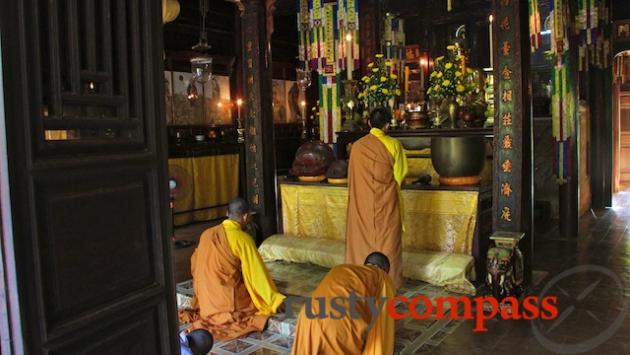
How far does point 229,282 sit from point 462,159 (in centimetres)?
251

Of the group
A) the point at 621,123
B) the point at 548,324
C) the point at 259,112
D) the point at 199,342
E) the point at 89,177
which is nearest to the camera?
the point at 89,177

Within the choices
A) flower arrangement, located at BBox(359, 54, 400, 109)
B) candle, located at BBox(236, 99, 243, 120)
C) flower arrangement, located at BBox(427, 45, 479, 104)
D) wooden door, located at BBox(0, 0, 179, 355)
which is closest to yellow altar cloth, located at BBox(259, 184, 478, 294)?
flower arrangement, located at BBox(427, 45, 479, 104)

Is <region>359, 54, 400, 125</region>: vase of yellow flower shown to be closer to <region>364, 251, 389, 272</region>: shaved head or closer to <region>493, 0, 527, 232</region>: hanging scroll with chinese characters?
<region>493, 0, 527, 232</region>: hanging scroll with chinese characters

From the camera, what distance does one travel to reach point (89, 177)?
3.85 ft

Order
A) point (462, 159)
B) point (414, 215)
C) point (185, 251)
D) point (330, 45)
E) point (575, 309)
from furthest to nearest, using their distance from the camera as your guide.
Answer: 1. point (330, 45)
2. point (185, 251)
3. point (414, 215)
4. point (462, 159)
5. point (575, 309)

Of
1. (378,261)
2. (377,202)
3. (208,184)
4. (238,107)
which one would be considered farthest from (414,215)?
(238,107)

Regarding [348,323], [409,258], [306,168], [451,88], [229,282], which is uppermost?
[451,88]

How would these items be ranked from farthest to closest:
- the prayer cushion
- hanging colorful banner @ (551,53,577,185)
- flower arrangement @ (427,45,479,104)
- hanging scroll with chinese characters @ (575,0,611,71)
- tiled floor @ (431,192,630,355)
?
1. hanging scroll with chinese characters @ (575,0,611,71)
2. flower arrangement @ (427,45,479,104)
3. hanging colorful banner @ (551,53,577,185)
4. the prayer cushion
5. tiled floor @ (431,192,630,355)

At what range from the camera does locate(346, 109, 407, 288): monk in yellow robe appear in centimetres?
455

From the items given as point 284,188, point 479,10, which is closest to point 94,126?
point 284,188

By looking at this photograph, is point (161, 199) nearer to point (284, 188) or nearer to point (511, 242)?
point (511, 242)

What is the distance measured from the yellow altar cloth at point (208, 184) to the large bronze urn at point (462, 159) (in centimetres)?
476

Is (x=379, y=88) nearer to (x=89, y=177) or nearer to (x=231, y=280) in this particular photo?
(x=231, y=280)

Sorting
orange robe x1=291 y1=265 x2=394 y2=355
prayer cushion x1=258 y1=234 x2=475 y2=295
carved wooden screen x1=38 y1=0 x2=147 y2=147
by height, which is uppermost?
carved wooden screen x1=38 y1=0 x2=147 y2=147
